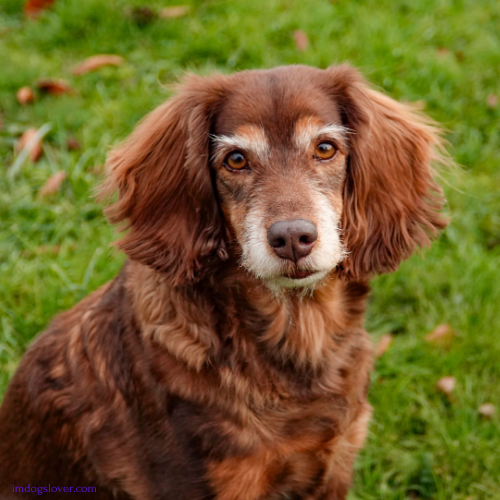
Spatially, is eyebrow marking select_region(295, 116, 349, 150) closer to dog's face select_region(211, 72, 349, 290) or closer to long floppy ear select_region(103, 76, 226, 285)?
dog's face select_region(211, 72, 349, 290)

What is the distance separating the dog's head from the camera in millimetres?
2953

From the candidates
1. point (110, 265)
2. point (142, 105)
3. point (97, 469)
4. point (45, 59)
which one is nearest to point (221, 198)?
point (97, 469)

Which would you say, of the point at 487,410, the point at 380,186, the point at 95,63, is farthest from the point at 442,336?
the point at 95,63

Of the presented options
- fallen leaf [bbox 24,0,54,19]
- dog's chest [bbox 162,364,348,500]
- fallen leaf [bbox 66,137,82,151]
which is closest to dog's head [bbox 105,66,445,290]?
dog's chest [bbox 162,364,348,500]

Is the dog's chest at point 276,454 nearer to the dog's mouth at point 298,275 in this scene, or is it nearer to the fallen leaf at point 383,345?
the dog's mouth at point 298,275

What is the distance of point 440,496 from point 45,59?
492 centimetres

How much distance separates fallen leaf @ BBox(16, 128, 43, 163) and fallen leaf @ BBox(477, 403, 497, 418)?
3.77m

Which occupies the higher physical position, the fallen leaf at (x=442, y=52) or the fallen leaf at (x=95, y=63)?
the fallen leaf at (x=442, y=52)

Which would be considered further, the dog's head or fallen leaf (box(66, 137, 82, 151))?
fallen leaf (box(66, 137, 82, 151))

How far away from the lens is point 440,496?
3.92m

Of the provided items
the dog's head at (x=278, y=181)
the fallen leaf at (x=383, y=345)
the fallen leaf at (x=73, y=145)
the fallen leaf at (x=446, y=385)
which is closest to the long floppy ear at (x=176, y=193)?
the dog's head at (x=278, y=181)

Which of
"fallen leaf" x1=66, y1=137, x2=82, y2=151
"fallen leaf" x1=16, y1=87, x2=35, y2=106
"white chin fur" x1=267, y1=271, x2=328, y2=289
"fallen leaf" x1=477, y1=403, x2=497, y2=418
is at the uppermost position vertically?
"white chin fur" x1=267, y1=271, x2=328, y2=289

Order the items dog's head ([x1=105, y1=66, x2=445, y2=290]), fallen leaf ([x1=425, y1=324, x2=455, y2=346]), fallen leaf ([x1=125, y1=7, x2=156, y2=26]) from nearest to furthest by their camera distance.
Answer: dog's head ([x1=105, y1=66, x2=445, y2=290])
fallen leaf ([x1=425, y1=324, x2=455, y2=346])
fallen leaf ([x1=125, y1=7, x2=156, y2=26])

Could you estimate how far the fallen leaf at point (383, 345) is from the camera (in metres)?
4.60
